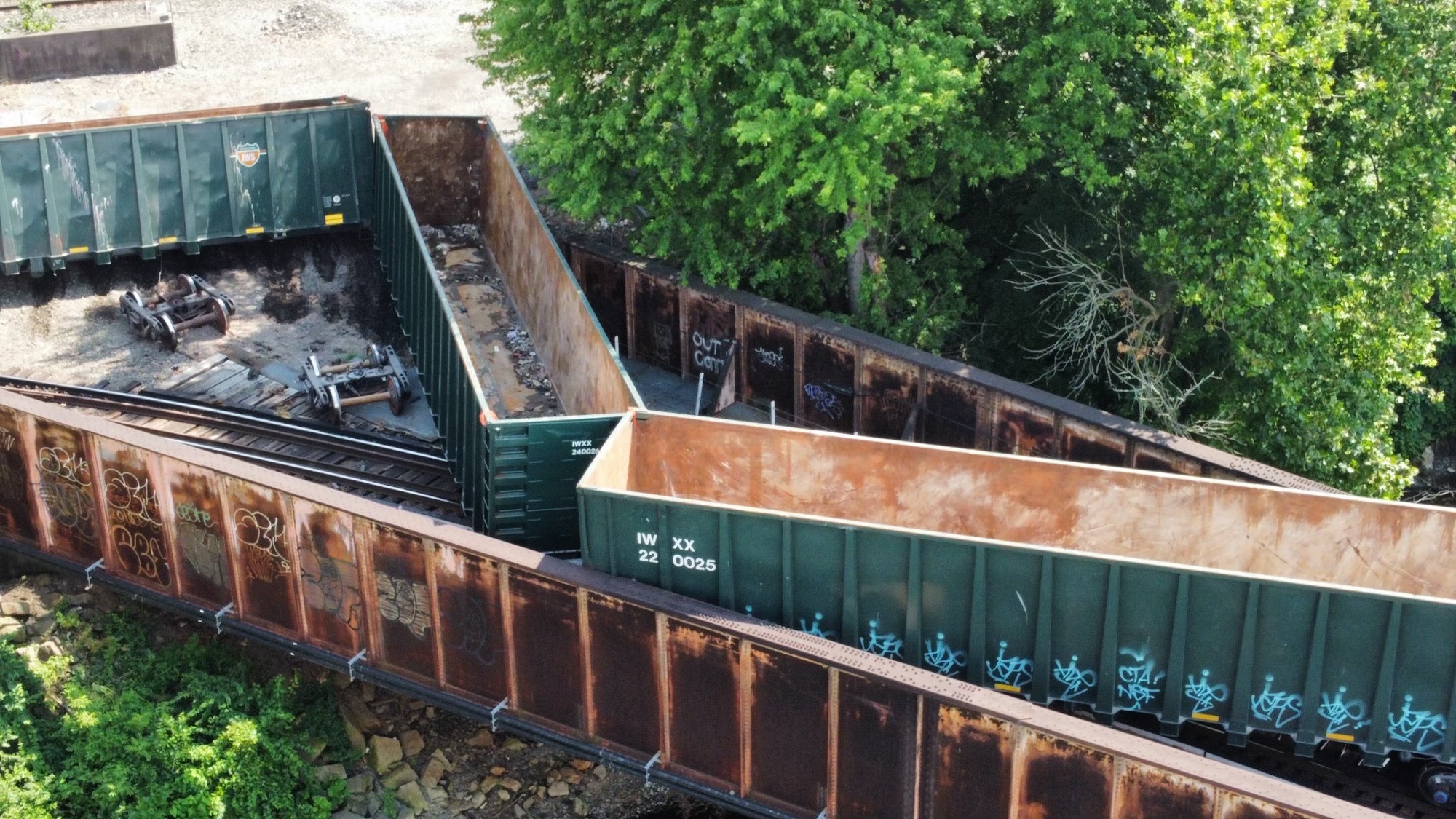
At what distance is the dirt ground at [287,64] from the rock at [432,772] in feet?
54.4

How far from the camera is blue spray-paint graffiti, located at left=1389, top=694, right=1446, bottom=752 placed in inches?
435

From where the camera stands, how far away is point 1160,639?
11352 millimetres

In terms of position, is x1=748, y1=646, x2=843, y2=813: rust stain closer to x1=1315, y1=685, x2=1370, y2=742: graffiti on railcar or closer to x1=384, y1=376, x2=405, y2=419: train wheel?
x1=1315, y1=685, x2=1370, y2=742: graffiti on railcar

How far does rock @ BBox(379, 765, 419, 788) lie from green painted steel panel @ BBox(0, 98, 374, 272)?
35.1 feet

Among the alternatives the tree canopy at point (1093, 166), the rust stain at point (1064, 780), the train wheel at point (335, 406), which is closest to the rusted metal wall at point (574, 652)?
the rust stain at point (1064, 780)

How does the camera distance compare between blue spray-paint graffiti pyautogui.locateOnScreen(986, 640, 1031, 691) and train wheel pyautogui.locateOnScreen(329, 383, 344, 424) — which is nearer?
blue spray-paint graffiti pyautogui.locateOnScreen(986, 640, 1031, 691)

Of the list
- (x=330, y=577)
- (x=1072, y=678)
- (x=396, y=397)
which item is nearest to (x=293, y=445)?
(x=396, y=397)

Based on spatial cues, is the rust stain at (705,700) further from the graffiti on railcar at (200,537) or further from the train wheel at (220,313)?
the train wheel at (220,313)

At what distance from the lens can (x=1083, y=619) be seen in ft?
37.5

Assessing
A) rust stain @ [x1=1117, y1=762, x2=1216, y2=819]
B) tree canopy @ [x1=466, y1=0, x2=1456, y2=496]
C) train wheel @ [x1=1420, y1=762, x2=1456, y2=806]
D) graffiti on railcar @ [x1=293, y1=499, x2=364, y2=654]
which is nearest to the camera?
rust stain @ [x1=1117, y1=762, x2=1216, y2=819]

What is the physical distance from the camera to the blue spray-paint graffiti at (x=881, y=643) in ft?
39.2

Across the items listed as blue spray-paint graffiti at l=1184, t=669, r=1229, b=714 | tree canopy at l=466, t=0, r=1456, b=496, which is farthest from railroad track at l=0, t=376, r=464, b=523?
blue spray-paint graffiti at l=1184, t=669, r=1229, b=714

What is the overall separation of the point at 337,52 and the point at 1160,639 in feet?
81.9

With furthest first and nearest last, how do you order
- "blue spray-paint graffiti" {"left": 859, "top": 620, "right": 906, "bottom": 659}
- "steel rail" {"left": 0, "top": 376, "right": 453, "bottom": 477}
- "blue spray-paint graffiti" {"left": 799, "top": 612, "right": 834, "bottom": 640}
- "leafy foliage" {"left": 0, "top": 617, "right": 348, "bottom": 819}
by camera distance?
"steel rail" {"left": 0, "top": 376, "right": 453, "bottom": 477}
"leafy foliage" {"left": 0, "top": 617, "right": 348, "bottom": 819}
"blue spray-paint graffiti" {"left": 799, "top": 612, "right": 834, "bottom": 640}
"blue spray-paint graffiti" {"left": 859, "top": 620, "right": 906, "bottom": 659}
